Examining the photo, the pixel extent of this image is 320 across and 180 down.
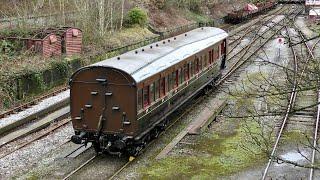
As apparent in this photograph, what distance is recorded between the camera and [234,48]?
37156mm

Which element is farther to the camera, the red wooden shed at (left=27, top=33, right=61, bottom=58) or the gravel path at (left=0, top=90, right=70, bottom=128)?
the red wooden shed at (left=27, top=33, right=61, bottom=58)

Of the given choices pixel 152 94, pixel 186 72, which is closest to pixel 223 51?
pixel 186 72

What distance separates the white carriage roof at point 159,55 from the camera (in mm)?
15047

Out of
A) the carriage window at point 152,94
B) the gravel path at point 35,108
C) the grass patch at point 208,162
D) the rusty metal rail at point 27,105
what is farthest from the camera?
the rusty metal rail at point 27,105

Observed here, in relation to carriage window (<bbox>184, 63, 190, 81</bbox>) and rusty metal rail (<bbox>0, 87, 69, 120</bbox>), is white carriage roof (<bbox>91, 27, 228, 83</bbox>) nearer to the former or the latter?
carriage window (<bbox>184, 63, 190, 81</bbox>)

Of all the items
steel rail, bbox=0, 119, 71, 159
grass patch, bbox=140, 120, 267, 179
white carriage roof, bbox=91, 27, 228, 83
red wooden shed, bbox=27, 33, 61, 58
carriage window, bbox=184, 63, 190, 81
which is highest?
white carriage roof, bbox=91, 27, 228, 83

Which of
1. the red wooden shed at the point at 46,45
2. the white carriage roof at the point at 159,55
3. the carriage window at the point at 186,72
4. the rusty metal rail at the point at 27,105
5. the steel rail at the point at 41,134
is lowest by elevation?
the rusty metal rail at the point at 27,105

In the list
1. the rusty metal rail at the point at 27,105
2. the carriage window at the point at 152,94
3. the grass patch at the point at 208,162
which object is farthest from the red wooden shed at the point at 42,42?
the grass patch at the point at 208,162

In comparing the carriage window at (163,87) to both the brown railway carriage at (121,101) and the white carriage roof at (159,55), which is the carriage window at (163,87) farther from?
the white carriage roof at (159,55)

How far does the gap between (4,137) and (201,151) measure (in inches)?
270

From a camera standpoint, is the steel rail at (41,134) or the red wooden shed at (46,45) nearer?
the steel rail at (41,134)

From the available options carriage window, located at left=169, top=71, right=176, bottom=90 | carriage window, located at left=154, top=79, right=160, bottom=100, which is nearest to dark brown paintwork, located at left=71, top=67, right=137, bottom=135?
carriage window, located at left=154, top=79, right=160, bottom=100

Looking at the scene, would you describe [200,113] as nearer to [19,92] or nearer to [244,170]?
[244,170]

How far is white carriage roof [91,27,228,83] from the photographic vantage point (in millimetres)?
15047
